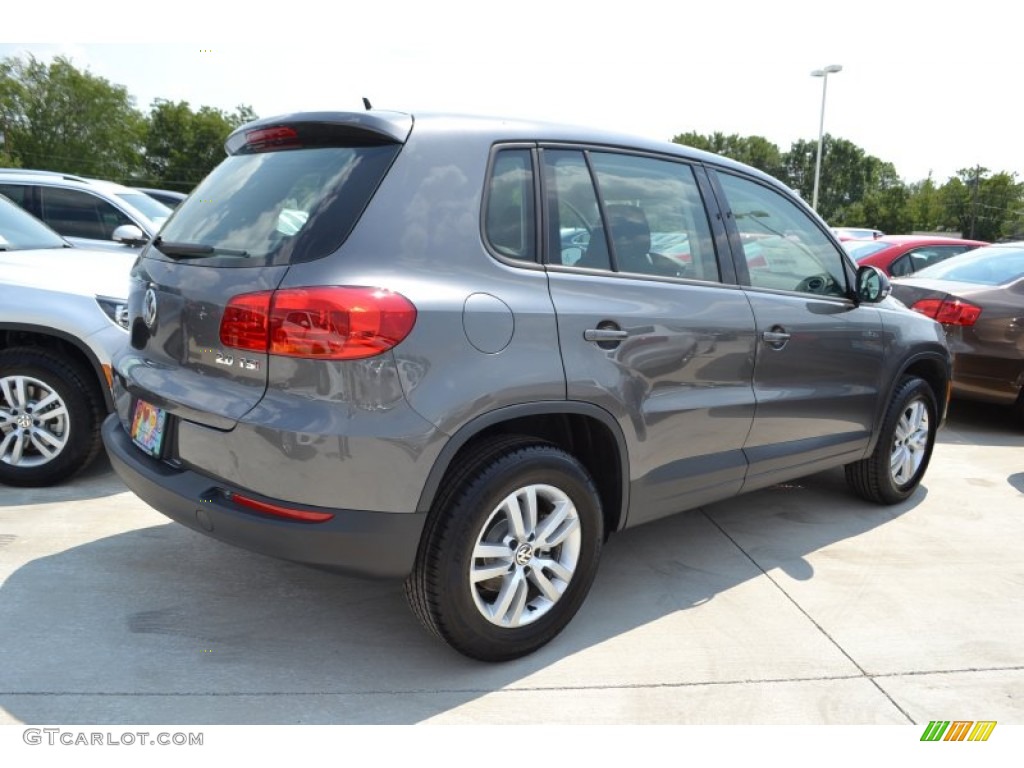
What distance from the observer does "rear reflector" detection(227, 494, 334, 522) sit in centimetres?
249

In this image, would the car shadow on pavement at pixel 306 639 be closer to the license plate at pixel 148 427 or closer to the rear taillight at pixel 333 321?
the license plate at pixel 148 427

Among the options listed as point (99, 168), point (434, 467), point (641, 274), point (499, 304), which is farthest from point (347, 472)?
point (99, 168)

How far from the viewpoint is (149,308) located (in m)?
3.00

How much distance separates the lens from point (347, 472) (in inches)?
97.1

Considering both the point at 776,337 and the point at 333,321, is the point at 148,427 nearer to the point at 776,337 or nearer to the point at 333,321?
the point at 333,321

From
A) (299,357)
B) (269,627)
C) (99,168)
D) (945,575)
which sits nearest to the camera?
(299,357)

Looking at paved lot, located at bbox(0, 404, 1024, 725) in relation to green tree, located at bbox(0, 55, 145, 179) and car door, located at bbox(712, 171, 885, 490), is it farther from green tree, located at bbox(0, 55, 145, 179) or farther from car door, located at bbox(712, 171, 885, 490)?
green tree, located at bbox(0, 55, 145, 179)

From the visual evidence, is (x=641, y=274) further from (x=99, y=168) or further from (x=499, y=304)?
(x=99, y=168)

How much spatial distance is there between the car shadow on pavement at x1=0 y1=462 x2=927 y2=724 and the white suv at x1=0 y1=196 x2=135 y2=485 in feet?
2.72

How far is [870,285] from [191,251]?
3.29 meters

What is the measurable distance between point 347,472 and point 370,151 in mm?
1039

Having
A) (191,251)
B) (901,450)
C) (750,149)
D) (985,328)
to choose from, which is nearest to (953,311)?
(985,328)

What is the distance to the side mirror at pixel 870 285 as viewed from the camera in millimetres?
4301

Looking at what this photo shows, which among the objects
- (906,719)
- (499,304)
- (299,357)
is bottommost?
(906,719)
